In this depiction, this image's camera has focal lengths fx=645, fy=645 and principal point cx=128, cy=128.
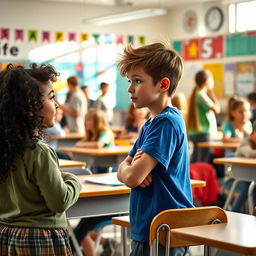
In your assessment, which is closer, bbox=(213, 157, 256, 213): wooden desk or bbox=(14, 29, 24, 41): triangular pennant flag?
bbox=(213, 157, 256, 213): wooden desk

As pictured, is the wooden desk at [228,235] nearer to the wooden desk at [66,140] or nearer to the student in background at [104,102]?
the wooden desk at [66,140]

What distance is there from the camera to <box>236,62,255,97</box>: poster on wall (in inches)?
434

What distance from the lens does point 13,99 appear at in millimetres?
2197

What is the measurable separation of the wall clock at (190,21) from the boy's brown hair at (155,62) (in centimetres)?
988

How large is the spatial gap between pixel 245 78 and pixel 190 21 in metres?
1.87

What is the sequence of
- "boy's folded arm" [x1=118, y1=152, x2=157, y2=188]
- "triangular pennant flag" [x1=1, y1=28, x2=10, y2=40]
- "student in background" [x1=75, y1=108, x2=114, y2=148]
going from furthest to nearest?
"triangular pennant flag" [x1=1, y1=28, x2=10, y2=40] < "student in background" [x1=75, y1=108, x2=114, y2=148] < "boy's folded arm" [x1=118, y1=152, x2=157, y2=188]

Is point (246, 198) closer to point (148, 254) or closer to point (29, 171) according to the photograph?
point (148, 254)

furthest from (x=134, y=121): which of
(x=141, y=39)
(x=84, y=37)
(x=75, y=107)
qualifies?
(x=141, y=39)

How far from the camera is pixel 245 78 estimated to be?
11.2 metres

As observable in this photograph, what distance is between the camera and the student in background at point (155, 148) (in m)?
2.36

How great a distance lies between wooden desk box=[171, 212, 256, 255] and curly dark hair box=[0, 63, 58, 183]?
0.59 metres

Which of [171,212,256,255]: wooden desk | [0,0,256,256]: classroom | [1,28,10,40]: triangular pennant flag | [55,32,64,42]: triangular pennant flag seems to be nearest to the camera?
[171,212,256,255]: wooden desk

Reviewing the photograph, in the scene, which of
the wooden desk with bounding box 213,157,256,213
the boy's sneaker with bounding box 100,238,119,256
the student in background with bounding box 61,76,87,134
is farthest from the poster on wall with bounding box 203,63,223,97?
the boy's sneaker with bounding box 100,238,119,256

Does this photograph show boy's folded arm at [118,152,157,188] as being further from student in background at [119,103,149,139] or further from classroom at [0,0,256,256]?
student in background at [119,103,149,139]
